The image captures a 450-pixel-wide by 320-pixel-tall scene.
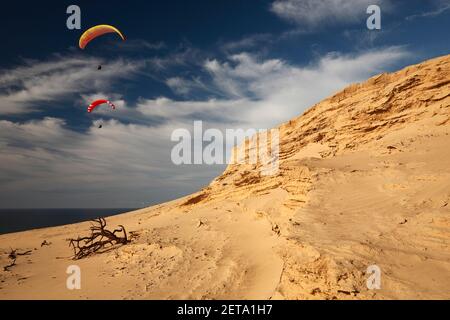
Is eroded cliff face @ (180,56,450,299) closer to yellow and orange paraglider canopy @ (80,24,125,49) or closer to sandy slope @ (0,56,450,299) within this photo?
sandy slope @ (0,56,450,299)

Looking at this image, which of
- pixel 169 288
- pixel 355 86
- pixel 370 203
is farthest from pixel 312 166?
pixel 355 86

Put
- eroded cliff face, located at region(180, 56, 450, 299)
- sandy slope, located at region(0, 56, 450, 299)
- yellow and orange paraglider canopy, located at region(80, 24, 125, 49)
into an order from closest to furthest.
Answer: eroded cliff face, located at region(180, 56, 450, 299) → sandy slope, located at region(0, 56, 450, 299) → yellow and orange paraglider canopy, located at region(80, 24, 125, 49)

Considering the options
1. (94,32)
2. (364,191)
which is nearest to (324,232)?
(364,191)

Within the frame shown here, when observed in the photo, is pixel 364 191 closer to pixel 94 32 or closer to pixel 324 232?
pixel 324 232

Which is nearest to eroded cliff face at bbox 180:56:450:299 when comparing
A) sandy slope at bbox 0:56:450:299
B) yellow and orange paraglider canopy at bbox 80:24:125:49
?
sandy slope at bbox 0:56:450:299

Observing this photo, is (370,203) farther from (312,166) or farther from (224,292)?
(224,292)
